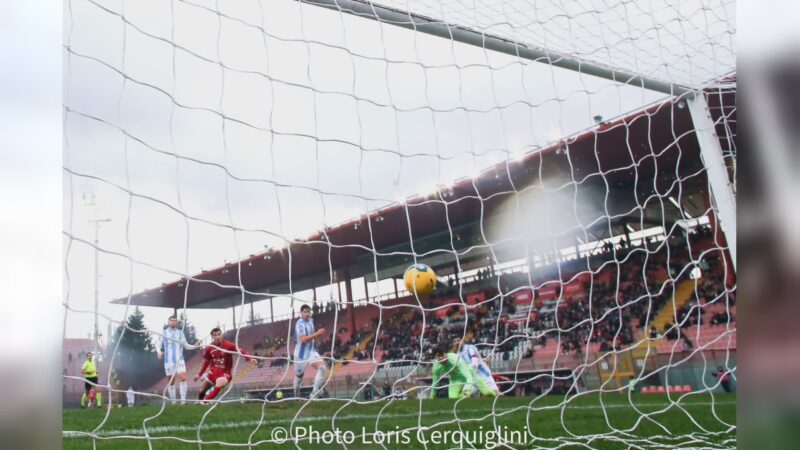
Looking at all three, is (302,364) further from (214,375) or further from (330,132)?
(330,132)

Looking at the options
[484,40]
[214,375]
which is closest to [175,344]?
[214,375]

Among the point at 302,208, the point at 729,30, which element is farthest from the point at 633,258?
the point at 302,208

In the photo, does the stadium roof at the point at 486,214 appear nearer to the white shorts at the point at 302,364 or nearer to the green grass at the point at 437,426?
the white shorts at the point at 302,364

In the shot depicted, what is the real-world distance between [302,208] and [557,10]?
1.44 meters

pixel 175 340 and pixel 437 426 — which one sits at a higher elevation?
pixel 175 340

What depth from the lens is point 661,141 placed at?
24.5 ft

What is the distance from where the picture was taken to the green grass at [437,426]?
229 centimetres

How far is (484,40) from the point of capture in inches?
88.5

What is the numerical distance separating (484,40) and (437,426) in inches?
77.3

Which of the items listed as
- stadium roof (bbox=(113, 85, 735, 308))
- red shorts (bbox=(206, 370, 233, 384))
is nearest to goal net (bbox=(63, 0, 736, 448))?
red shorts (bbox=(206, 370, 233, 384))

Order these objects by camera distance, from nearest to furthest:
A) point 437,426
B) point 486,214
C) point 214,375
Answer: point 437,426
point 214,375
point 486,214

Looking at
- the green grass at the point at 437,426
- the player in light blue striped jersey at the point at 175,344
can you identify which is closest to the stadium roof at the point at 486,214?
the player in light blue striped jersey at the point at 175,344

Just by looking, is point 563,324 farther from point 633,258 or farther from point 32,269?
point 32,269

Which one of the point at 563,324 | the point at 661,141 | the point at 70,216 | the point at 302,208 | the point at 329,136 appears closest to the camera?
the point at 70,216
